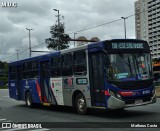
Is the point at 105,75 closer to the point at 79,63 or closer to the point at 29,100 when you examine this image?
the point at 79,63

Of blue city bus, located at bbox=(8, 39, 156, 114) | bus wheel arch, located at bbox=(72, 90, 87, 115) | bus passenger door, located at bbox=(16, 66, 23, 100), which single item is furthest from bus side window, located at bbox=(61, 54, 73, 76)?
bus passenger door, located at bbox=(16, 66, 23, 100)

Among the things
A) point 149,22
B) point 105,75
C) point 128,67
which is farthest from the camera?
point 149,22

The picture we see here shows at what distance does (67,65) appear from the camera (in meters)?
16.8

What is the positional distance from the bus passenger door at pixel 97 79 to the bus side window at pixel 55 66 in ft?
9.54

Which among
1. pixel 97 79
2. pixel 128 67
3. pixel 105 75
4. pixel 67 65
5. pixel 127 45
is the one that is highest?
pixel 127 45

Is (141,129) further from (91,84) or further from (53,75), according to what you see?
(53,75)

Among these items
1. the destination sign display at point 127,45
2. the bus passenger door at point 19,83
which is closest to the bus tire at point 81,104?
the destination sign display at point 127,45

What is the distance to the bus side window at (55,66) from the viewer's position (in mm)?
17620

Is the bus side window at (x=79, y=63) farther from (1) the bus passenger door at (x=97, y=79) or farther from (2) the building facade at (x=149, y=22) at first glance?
(2) the building facade at (x=149, y=22)

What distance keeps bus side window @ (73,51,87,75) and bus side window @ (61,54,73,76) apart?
1.29 feet

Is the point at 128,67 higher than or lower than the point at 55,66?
lower

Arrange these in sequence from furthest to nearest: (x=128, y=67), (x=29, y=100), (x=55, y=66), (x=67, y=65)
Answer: (x=29, y=100) → (x=55, y=66) → (x=67, y=65) → (x=128, y=67)

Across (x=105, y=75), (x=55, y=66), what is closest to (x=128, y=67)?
(x=105, y=75)

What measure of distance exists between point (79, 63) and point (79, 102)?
163 centimetres
